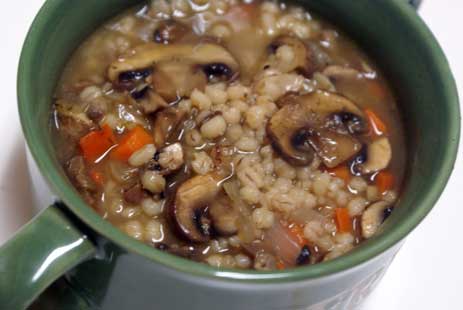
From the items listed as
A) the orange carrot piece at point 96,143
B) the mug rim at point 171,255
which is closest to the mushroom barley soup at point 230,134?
the orange carrot piece at point 96,143

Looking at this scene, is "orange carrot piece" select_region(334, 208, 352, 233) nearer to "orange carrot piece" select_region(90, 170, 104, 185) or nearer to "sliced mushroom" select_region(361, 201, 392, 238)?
"sliced mushroom" select_region(361, 201, 392, 238)

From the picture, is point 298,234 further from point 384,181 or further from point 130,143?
point 130,143

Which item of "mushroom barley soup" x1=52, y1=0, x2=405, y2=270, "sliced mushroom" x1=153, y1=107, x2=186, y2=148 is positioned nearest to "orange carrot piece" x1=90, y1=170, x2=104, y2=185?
"mushroom barley soup" x1=52, y1=0, x2=405, y2=270

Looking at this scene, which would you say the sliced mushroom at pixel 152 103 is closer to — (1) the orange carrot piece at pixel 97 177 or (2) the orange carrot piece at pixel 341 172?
(1) the orange carrot piece at pixel 97 177

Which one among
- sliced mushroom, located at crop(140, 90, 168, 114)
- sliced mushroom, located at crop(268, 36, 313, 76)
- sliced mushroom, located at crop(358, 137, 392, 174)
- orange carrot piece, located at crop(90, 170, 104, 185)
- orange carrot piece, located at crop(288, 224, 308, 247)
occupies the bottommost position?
orange carrot piece, located at crop(90, 170, 104, 185)

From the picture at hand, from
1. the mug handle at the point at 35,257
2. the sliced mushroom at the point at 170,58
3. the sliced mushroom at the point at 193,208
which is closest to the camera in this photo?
the mug handle at the point at 35,257

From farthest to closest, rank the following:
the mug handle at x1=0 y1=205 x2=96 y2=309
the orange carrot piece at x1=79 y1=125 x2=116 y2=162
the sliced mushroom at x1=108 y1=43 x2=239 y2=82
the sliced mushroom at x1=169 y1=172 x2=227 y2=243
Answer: the sliced mushroom at x1=108 y1=43 x2=239 y2=82
the orange carrot piece at x1=79 y1=125 x2=116 y2=162
the sliced mushroom at x1=169 y1=172 x2=227 y2=243
the mug handle at x1=0 y1=205 x2=96 y2=309
